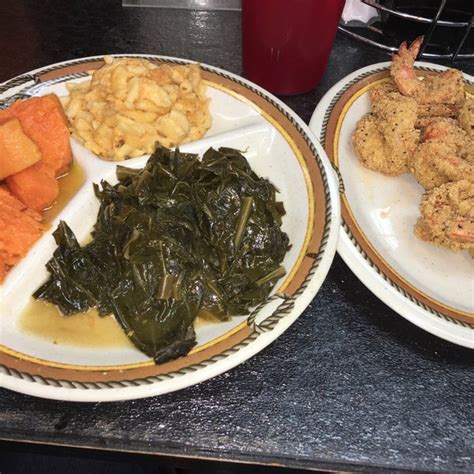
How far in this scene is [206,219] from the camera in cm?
183

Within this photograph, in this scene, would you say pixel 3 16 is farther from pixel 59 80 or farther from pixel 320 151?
pixel 320 151

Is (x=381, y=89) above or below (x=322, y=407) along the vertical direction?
above

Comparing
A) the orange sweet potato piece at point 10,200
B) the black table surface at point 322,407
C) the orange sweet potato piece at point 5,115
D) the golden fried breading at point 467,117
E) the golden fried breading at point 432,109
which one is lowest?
the black table surface at point 322,407

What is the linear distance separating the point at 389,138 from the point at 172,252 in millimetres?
1100

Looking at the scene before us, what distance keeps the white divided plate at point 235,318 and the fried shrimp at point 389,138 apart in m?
0.31

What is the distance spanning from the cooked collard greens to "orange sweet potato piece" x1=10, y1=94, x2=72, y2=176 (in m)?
0.22

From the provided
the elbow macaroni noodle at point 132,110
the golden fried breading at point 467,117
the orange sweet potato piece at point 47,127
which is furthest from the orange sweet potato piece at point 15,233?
the golden fried breading at point 467,117

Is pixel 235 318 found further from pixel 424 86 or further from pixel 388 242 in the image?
pixel 424 86

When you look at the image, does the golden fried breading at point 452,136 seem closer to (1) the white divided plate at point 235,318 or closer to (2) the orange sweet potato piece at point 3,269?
(1) the white divided plate at point 235,318

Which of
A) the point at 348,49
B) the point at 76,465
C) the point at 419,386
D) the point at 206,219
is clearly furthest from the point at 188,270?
the point at 348,49

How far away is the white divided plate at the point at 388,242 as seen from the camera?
1.69 meters

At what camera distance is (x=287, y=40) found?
228 cm

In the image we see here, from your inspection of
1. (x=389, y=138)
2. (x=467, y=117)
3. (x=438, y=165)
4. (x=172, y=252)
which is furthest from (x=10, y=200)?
(x=467, y=117)

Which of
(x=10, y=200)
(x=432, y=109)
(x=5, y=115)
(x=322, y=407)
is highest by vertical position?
(x=5, y=115)
